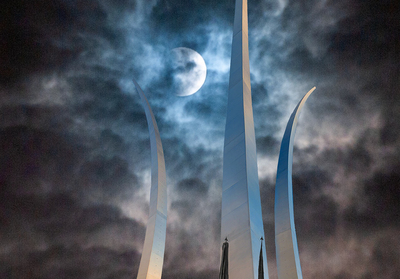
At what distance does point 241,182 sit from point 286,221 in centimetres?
800

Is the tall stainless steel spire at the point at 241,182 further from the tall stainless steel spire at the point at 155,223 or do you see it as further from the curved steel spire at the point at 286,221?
the curved steel spire at the point at 286,221

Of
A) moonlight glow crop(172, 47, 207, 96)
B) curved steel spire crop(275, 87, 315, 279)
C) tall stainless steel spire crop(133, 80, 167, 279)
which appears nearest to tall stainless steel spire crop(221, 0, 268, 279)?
tall stainless steel spire crop(133, 80, 167, 279)

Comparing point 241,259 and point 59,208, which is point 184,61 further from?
point 59,208

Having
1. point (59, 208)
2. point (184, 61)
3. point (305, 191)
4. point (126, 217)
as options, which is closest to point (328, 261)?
point (305, 191)

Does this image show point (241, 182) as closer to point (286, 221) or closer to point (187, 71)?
point (286, 221)

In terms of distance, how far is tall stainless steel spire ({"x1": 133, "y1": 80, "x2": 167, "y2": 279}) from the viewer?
17.9 meters

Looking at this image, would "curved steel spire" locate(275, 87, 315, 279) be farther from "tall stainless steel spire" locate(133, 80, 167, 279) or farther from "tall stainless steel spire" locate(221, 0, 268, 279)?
"tall stainless steel spire" locate(133, 80, 167, 279)

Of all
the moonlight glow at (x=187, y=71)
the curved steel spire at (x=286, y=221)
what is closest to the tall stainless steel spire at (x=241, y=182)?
the curved steel spire at (x=286, y=221)

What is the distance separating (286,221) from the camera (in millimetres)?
21328

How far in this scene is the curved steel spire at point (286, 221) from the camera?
19.7 m

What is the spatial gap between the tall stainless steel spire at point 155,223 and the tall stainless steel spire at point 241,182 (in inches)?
215

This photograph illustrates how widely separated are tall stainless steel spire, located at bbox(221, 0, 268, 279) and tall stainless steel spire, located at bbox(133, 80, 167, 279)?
5463mm

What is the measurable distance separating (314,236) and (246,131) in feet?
99.3

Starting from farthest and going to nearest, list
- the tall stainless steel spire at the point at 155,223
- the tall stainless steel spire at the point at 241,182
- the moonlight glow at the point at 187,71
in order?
the moonlight glow at the point at 187,71, the tall stainless steel spire at the point at 155,223, the tall stainless steel spire at the point at 241,182
